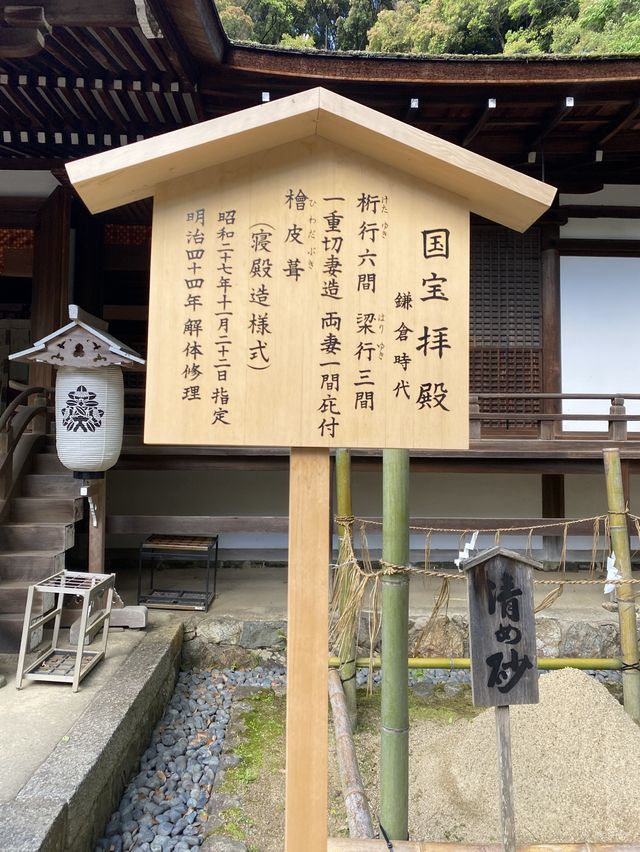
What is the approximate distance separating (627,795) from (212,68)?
6.63 m

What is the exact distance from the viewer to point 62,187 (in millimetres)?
6383

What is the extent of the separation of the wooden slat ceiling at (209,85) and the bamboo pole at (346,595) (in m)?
3.67

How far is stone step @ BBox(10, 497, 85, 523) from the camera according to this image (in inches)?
206

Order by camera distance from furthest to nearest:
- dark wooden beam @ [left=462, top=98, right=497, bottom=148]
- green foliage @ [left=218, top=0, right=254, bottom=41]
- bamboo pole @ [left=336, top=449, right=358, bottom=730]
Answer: green foliage @ [left=218, top=0, right=254, bottom=41] → dark wooden beam @ [left=462, top=98, right=497, bottom=148] → bamboo pole @ [left=336, top=449, right=358, bottom=730]

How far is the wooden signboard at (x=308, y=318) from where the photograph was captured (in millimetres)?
1834

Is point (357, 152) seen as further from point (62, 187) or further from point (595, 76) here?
point (62, 187)

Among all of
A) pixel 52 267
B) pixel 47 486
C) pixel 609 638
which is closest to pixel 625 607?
pixel 609 638

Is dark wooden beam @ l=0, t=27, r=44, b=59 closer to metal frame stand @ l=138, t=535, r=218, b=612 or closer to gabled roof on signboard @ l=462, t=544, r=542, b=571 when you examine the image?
metal frame stand @ l=138, t=535, r=218, b=612

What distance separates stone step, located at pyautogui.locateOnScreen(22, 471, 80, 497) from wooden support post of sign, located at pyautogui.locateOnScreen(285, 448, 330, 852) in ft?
14.0

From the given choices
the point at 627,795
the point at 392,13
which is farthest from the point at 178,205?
the point at 392,13

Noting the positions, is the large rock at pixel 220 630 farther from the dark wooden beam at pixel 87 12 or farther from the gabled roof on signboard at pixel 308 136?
the dark wooden beam at pixel 87 12

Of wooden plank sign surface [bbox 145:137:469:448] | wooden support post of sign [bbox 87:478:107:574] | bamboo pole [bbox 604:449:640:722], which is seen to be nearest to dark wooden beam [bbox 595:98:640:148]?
bamboo pole [bbox 604:449:640:722]

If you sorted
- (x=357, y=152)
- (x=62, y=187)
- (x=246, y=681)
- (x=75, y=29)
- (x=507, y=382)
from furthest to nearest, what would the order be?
(x=507, y=382) < (x=62, y=187) < (x=246, y=681) < (x=75, y=29) < (x=357, y=152)

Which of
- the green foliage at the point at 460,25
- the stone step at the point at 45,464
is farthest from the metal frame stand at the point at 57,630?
the green foliage at the point at 460,25
